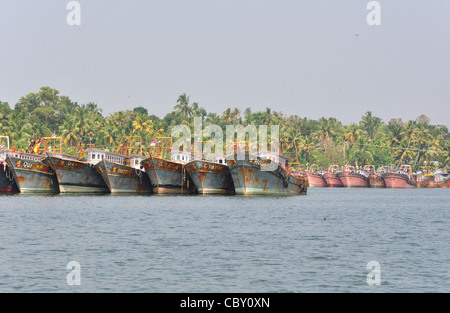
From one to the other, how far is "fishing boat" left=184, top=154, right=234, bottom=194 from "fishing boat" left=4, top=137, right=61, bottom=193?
16427 millimetres

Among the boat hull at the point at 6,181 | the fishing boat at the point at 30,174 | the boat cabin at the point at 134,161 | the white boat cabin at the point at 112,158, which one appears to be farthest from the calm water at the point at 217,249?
the boat cabin at the point at 134,161

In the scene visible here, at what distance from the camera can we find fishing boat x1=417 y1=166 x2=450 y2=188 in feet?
506

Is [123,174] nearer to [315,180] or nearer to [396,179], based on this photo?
[315,180]

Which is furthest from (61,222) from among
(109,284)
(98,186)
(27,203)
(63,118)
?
(63,118)

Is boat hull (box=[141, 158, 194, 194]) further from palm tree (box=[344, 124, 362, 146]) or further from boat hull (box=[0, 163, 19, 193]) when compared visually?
palm tree (box=[344, 124, 362, 146])

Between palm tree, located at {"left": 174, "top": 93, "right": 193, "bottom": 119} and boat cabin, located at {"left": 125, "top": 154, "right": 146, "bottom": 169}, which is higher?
palm tree, located at {"left": 174, "top": 93, "right": 193, "bottom": 119}

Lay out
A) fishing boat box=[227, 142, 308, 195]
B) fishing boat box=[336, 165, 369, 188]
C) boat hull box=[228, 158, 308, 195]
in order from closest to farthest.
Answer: fishing boat box=[227, 142, 308, 195]
boat hull box=[228, 158, 308, 195]
fishing boat box=[336, 165, 369, 188]

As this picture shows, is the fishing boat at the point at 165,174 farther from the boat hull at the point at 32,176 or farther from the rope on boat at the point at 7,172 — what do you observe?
the rope on boat at the point at 7,172

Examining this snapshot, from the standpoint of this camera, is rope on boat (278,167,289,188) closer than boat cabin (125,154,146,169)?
Yes

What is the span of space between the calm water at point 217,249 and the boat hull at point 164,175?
19.0 m

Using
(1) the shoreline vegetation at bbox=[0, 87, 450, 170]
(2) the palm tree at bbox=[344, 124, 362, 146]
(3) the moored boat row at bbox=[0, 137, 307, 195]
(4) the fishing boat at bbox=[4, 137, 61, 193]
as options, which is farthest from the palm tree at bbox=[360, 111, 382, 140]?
(4) the fishing boat at bbox=[4, 137, 61, 193]

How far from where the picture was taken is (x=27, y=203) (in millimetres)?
59156

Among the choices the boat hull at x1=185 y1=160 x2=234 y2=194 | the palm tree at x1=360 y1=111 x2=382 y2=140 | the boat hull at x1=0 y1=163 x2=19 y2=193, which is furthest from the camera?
the palm tree at x1=360 y1=111 x2=382 y2=140

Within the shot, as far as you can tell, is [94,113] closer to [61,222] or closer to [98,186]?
[98,186]
